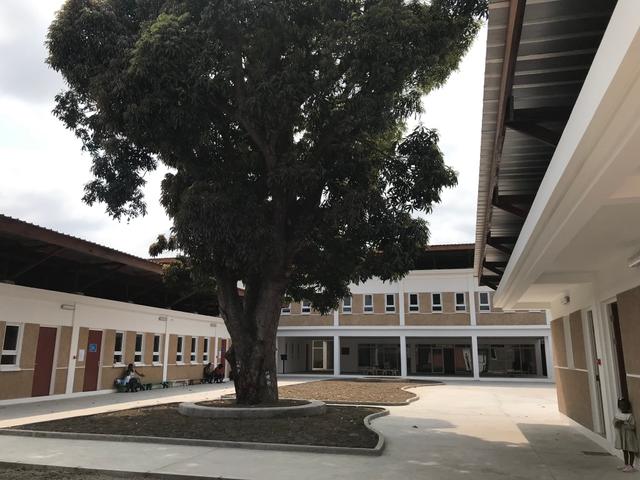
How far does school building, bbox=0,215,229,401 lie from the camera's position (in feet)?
55.2

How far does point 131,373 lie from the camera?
22.6 meters

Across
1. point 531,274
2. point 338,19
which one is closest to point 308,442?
point 531,274

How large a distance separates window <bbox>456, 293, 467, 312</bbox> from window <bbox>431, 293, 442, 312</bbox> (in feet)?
3.76

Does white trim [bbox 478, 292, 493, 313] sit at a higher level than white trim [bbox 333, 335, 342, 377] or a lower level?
higher

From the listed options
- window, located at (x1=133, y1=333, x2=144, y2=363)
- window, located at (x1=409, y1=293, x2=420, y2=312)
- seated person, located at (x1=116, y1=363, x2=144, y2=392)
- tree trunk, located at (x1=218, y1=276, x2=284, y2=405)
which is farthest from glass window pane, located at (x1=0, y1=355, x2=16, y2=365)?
window, located at (x1=409, y1=293, x2=420, y2=312)

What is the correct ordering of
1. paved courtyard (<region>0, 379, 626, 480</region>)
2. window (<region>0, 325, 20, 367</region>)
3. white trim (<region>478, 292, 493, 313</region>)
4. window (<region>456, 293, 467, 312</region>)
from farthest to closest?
1. window (<region>456, 293, 467, 312</region>)
2. white trim (<region>478, 292, 493, 313</region>)
3. window (<region>0, 325, 20, 367</region>)
4. paved courtyard (<region>0, 379, 626, 480</region>)


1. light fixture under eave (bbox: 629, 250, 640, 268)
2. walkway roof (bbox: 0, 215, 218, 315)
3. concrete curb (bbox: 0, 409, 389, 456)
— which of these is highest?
walkway roof (bbox: 0, 215, 218, 315)

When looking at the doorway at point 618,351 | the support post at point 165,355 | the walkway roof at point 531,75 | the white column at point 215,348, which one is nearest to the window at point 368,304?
the white column at point 215,348

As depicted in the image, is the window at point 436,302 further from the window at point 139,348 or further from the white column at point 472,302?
the window at point 139,348

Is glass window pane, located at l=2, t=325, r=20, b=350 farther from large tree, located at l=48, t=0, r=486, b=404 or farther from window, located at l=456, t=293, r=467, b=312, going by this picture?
window, located at l=456, t=293, r=467, b=312

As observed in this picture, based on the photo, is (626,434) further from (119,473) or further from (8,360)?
(8,360)

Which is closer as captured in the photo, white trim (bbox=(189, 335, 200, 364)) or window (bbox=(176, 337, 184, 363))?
window (bbox=(176, 337, 184, 363))

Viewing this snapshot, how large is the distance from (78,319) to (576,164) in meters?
19.4

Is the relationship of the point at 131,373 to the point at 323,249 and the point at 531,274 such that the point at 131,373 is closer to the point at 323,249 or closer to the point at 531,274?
the point at 323,249
